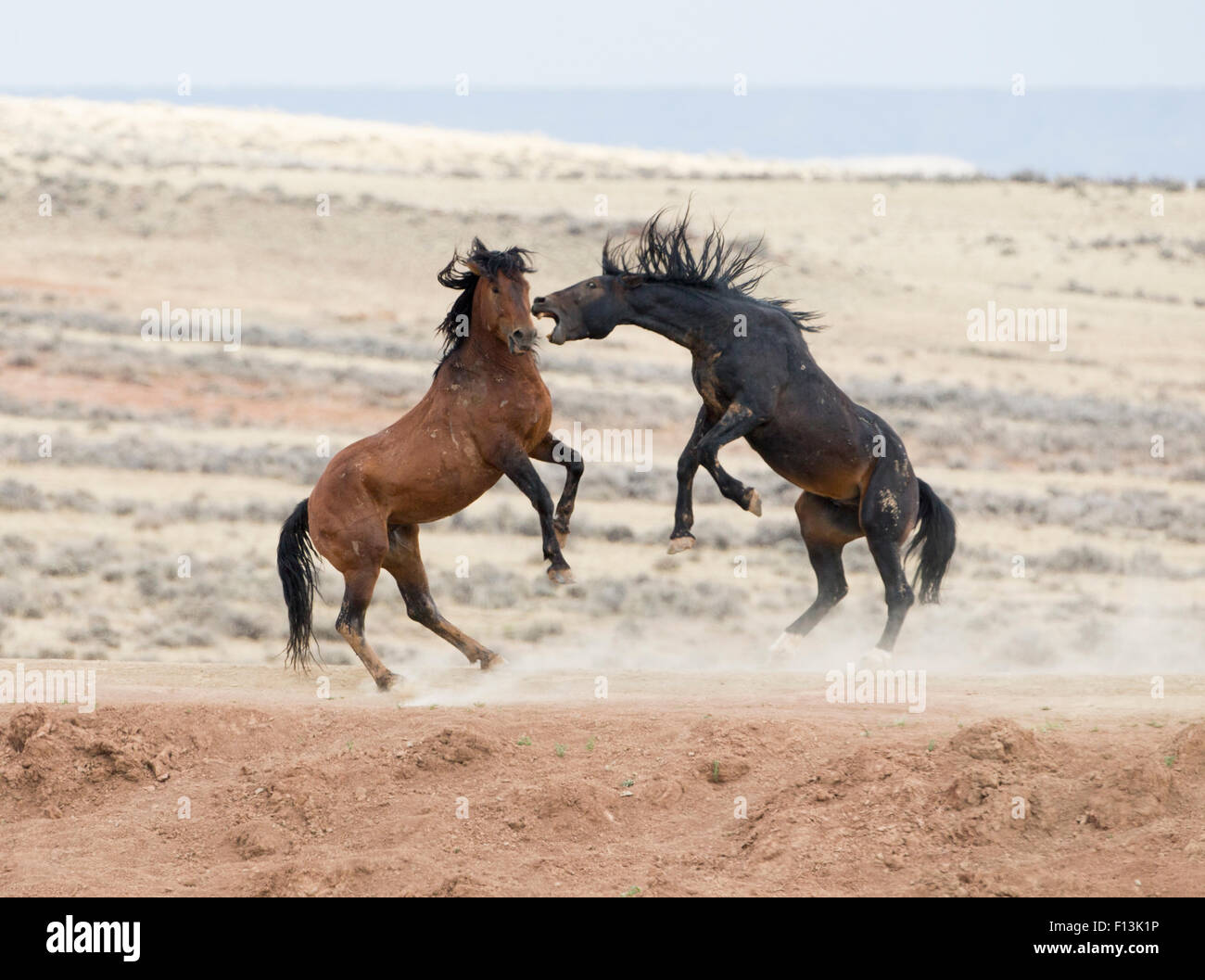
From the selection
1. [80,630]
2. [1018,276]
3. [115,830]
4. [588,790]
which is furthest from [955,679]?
[1018,276]

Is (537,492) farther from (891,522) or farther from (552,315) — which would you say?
(891,522)

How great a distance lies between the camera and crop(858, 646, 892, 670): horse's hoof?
10.5 metres

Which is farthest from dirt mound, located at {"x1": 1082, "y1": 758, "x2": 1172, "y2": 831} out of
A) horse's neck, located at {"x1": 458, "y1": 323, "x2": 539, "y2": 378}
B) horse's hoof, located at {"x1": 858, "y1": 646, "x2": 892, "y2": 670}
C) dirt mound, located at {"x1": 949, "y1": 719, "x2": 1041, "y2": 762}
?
horse's neck, located at {"x1": 458, "y1": 323, "x2": 539, "y2": 378}

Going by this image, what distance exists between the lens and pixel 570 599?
18.5m

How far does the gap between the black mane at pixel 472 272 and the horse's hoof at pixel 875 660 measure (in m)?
3.78

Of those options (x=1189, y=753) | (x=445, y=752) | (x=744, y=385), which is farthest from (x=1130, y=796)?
(x=744, y=385)

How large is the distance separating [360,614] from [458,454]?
4.88 feet

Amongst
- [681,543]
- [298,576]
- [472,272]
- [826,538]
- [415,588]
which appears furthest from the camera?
[826,538]

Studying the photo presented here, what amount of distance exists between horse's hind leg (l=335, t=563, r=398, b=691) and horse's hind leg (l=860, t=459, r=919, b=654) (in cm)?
370

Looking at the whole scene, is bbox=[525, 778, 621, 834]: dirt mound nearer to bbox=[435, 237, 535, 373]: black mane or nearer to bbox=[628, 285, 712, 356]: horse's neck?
bbox=[435, 237, 535, 373]: black mane

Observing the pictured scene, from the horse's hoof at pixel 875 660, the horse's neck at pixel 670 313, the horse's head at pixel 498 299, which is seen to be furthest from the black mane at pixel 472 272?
the horse's hoof at pixel 875 660

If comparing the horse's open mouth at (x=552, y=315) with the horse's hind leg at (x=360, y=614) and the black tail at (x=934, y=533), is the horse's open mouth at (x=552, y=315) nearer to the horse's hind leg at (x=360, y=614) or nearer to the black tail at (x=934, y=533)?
the horse's hind leg at (x=360, y=614)

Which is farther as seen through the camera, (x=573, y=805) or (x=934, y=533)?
(x=934, y=533)

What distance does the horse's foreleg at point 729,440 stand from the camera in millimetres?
9453
